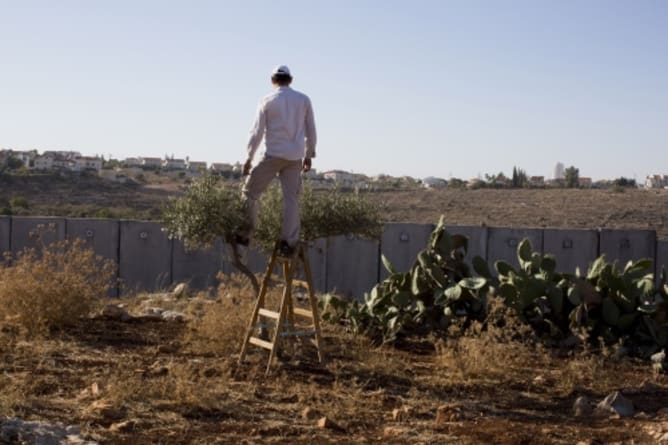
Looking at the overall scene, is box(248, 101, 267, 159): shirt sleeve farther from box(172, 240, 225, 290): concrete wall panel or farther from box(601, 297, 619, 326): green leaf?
box(172, 240, 225, 290): concrete wall panel

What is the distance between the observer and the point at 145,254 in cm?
1989

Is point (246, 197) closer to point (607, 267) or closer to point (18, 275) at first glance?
point (18, 275)

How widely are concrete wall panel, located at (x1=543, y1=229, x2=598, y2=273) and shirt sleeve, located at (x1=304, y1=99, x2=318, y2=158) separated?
10976mm

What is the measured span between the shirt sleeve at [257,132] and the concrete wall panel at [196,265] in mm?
10872

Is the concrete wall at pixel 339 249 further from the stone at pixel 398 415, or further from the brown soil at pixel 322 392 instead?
the stone at pixel 398 415

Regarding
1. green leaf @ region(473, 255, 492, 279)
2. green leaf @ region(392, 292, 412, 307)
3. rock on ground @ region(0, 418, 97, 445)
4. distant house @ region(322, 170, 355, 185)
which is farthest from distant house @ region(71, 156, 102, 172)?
rock on ground @ region(0, 418, 97, 445)

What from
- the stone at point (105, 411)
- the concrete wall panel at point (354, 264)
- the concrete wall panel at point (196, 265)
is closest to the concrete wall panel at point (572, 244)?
the concrete wall panel at point (354, 264)

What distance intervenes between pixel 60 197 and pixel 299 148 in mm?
33692

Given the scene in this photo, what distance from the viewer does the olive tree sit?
30.4 ft

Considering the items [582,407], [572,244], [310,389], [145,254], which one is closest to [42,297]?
[310,389]

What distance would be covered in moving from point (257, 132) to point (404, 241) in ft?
34.2

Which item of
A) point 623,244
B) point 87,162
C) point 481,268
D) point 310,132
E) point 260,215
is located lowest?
point 481,268

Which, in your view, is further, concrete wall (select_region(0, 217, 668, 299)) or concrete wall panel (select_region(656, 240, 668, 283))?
concrete wall panel (select_region(656, 240, 668, 283))

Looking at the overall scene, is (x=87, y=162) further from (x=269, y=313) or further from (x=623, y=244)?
(x=269, y=313)
